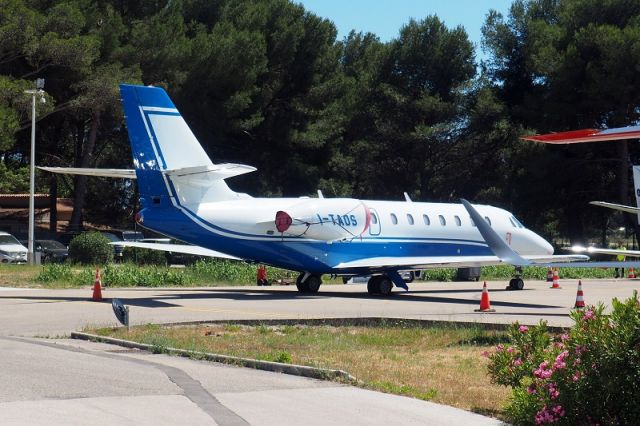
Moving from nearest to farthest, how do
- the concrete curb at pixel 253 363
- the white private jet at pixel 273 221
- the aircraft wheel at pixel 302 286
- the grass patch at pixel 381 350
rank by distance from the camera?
the grass patch at pixel 381 350 → the concrete curb at pixel 253 363 → the white private jet at pixel 273 221 → the aircraft wheel at pixel 302 286

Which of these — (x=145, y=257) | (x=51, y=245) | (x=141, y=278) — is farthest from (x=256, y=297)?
(x=51, y=245)

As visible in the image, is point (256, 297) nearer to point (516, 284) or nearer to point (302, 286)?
point (302, 286)

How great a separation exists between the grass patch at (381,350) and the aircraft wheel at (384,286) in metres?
10.8

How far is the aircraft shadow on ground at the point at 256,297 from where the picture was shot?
24.0 m

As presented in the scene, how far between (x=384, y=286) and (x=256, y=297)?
4270 mm

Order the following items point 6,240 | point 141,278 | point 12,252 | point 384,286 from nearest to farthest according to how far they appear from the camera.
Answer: point 384,286 → point 141,278 → point 12,252 → point 6,240

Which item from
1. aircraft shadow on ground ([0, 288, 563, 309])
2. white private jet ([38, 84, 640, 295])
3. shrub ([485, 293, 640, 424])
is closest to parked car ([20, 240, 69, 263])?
aircraft shadow on ground ([0, 288, 563, 309])

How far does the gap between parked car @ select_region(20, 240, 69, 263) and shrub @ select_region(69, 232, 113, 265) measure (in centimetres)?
715

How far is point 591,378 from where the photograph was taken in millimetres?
8438

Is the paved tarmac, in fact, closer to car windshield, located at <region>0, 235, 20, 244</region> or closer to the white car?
the white car

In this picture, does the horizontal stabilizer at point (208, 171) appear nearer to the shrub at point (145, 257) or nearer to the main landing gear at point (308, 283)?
the main landing gear at point (308, 283)

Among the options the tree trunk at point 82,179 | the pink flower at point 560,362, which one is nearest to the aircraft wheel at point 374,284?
the pink flower at point 560,362

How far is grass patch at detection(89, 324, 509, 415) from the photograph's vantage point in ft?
37.1

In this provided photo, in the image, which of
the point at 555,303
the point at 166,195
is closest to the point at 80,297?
the point at 166,195
